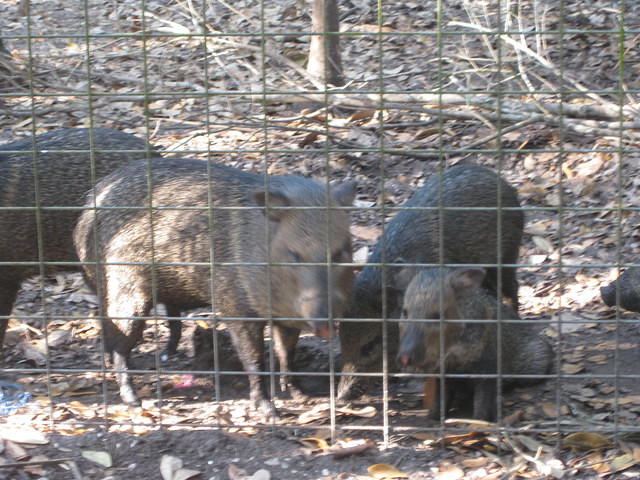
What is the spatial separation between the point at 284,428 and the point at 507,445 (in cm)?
107

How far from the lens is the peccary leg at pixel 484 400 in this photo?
4668 millimetres

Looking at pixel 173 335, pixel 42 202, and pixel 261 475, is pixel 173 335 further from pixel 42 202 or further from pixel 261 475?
pixel 261 475

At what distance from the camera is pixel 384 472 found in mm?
4117

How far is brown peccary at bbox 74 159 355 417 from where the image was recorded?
465 centimetres

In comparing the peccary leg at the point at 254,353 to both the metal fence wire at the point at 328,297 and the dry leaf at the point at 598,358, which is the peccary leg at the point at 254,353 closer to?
the metal fence wire at the point at 328,297

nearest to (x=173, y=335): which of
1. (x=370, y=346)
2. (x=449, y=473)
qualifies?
(x=370, y=346)

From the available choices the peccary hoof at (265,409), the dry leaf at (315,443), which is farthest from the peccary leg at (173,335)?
the dry leaf at (315,443)

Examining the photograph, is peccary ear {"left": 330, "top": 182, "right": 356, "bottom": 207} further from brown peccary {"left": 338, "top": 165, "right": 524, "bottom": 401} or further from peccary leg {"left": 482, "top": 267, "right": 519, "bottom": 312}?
peccary leg {"left": 482, "top": 267, "right": 519, "bottom": 312}

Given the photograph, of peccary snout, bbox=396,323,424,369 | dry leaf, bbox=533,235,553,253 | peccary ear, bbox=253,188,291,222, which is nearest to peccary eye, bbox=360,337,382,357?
peccary snout, bbox=396,323,424,369

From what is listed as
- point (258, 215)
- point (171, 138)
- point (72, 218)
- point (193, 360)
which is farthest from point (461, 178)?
point (171, 138)

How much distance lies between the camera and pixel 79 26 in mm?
11891

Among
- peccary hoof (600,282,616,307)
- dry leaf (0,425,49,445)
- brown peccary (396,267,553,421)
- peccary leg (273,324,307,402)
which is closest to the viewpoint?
dry leaf (0,425,49,445)

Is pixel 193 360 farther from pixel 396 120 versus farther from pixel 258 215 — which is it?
pixel 396 120

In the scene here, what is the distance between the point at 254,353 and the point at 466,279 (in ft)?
3.95
